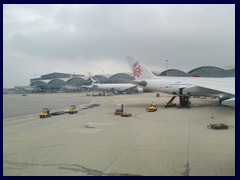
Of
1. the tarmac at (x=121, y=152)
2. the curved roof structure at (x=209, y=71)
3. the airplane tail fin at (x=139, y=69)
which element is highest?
the curved roof structure at (x=209, y=71)

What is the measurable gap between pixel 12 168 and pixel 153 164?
5.47 m

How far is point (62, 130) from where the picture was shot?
16.2 meters

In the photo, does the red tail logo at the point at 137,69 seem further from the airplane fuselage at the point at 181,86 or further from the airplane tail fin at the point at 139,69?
the airplane fuselage at the point at 181,86

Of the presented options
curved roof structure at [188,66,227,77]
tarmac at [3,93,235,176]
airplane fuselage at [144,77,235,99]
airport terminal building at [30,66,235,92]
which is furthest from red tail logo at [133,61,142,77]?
curved roof structure at [188,66,227,77]

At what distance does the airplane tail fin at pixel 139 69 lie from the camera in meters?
36.1

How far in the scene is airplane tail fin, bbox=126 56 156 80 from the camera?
118 ft

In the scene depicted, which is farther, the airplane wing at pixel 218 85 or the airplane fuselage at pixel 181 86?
the airplane fuselage at pixel 181 86

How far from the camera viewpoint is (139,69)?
3631 centimetres

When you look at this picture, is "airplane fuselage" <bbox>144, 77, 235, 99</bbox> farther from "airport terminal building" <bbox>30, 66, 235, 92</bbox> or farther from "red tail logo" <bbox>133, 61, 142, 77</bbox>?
"airport terminal building" <bbox>30, 66, 235, 92</bbox>

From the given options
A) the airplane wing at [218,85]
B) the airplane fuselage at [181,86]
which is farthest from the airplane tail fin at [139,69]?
the airplane wing at [218,85]

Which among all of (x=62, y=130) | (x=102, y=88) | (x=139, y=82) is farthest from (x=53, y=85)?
(x=62, y=130)

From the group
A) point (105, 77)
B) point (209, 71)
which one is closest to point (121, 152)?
point (209, 71)

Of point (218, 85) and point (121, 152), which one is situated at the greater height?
point (218, 85)

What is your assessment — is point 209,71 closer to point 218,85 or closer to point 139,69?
point 139,69
